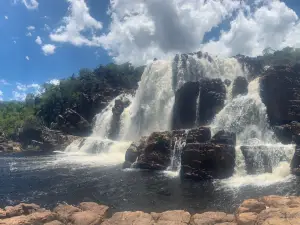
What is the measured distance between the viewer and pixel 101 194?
1219 inches

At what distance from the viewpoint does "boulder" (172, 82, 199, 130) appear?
2244 inches

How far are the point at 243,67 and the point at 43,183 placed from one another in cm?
5330

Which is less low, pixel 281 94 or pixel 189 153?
pixel 281 94

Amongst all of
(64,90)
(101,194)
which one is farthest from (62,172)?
(64,90)

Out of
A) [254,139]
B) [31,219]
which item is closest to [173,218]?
[31,219]

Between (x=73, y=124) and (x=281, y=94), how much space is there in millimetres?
54281

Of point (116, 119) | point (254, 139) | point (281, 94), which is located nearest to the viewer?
point (254, 139)

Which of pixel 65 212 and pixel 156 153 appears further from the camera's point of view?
pixel 156 153

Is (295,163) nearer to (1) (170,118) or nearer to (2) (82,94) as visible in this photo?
(1) (170,118)

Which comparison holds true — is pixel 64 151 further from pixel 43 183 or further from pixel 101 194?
pixel 101 194

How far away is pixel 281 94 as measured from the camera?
5044 centimetres

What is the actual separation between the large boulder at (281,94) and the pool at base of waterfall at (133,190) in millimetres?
18053

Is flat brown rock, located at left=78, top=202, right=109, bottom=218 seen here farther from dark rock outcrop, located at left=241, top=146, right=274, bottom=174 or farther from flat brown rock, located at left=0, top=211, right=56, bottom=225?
dark rock outcrop, located at left=241, top=146, right=274, bottom=174

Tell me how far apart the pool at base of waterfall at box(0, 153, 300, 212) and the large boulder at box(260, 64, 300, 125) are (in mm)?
18053
